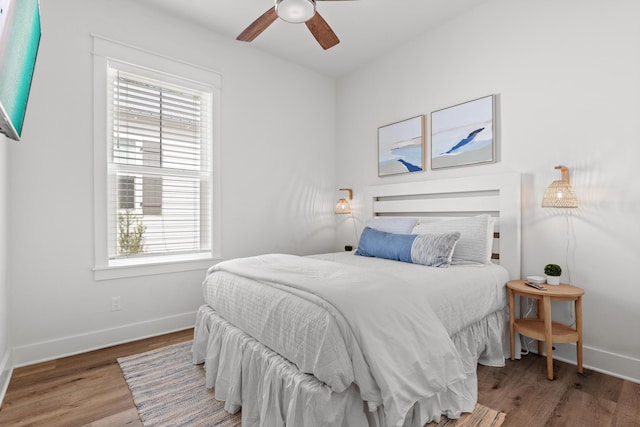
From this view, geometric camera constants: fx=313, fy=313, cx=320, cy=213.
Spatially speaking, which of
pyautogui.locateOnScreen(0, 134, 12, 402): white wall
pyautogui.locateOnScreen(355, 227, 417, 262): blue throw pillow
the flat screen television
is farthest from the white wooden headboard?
pyautogui.locateOnScreen(0, 134, 12, 402): white wall

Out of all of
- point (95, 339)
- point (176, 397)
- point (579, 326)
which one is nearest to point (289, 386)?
point (176, 397)

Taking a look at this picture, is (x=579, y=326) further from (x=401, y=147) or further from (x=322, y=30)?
(x=322, y=30)

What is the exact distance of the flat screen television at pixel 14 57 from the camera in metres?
0.88

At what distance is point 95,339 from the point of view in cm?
256

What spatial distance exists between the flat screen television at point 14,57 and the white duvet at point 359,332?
1.26m

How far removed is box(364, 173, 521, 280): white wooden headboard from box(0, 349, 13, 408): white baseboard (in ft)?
10.9

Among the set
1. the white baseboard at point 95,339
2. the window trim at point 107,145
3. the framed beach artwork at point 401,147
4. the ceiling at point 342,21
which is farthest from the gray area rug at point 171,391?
the ceiling at point 342,21

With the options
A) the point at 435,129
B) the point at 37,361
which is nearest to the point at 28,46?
the point at 37,361

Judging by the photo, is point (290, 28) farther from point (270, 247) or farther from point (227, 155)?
point (270, 247)

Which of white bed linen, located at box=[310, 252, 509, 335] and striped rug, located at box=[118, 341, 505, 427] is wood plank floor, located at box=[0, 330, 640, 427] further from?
white bed linen, located at box=[310, 252, 509, 335]

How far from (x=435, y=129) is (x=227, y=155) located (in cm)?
216

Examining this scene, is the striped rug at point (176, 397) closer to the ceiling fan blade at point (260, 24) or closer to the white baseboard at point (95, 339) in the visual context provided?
the white baseboard at point (95, 339)

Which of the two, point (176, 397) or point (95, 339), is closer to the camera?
point (176, 397)

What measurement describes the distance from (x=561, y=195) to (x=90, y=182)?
3.56m
